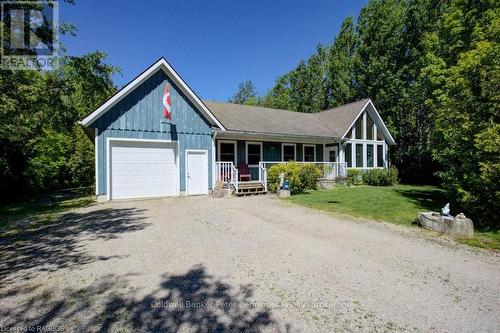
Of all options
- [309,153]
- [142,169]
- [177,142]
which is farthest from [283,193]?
[309,153]

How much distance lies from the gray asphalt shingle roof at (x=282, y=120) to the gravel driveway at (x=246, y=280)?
9.46 metres

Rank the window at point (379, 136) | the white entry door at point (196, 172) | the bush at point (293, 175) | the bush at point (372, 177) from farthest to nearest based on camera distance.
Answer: the window at point (379, 136) < the bush at point (372, 177) < the bush at point (293, 175) < the white entry door at point (196, 172)

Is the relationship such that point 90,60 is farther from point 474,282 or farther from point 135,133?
point 474,282

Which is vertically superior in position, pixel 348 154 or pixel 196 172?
pixel 348 154

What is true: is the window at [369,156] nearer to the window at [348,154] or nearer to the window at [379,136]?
the window at [379,136]

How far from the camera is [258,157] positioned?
1597 centimetres

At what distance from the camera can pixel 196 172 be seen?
1289cm

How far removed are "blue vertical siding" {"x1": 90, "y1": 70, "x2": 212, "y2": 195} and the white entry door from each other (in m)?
0.21

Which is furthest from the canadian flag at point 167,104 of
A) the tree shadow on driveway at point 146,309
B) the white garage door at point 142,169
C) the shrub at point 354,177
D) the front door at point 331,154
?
the shrub at point 354,177

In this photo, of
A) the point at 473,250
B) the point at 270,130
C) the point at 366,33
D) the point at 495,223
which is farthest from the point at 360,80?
the point at 473,250

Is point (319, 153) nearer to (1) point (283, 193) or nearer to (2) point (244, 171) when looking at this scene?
(2) point (244, 171)

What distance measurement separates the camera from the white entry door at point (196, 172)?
41.6ft

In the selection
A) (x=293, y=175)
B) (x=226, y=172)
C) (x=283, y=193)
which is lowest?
(x=283, y=193)

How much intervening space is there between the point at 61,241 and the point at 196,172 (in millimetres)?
7572
